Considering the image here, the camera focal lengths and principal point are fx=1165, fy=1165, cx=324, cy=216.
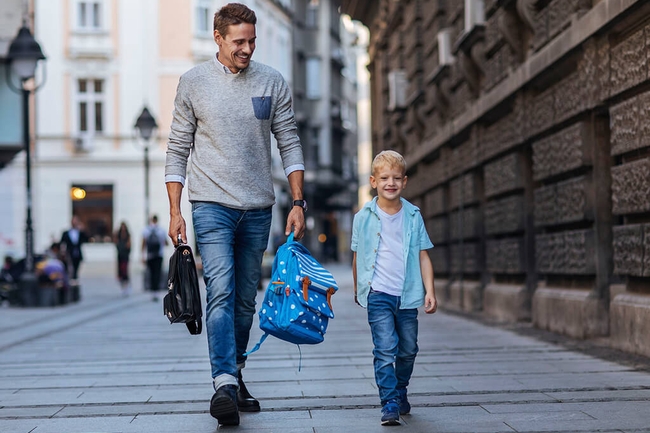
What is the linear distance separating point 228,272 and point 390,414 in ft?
3.66

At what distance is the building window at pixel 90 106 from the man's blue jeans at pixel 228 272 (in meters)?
37.5

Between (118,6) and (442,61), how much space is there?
91.3 ft

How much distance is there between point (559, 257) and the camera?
36.3ft

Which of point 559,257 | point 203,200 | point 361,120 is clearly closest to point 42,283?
point 559,257

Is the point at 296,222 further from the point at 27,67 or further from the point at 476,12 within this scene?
the point at 27,67

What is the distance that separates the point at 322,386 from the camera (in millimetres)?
7363

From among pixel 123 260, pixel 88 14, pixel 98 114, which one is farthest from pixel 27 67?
pixel 88 14

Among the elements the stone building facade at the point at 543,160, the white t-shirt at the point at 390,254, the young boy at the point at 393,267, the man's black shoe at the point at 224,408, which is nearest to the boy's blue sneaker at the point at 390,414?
the young boy at the point at 393,267

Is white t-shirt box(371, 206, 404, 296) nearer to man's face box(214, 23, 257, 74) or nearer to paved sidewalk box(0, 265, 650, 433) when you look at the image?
paved sidewalk box(0, 265, 650, 433)

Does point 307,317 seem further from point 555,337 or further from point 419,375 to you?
point 555,337

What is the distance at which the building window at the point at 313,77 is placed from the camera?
63750mm

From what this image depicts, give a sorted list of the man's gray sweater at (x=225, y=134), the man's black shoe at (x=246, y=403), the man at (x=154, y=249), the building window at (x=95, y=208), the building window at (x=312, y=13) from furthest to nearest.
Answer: the building window at (x=312, y=13)
the building window at (x=95, y=208)
the man at (x=154, y=249)
the man's black shoe at (x=246, y=403)
the man's gray sweater at (x=225, y=134)

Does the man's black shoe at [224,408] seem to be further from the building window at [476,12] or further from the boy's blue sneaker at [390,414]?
the building window at [476,12]

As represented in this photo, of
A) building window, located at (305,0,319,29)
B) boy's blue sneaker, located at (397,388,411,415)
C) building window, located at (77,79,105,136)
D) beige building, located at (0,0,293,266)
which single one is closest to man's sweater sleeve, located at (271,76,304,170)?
boy's blue sneaker, located at (397,388,411,415)
